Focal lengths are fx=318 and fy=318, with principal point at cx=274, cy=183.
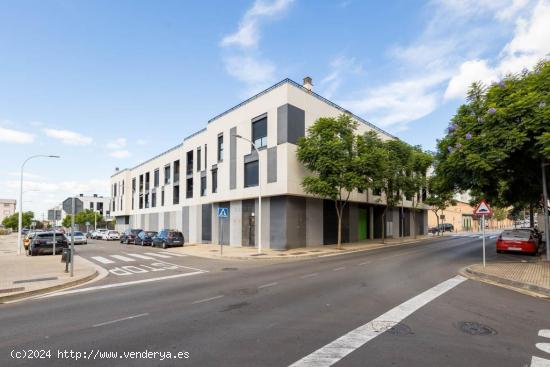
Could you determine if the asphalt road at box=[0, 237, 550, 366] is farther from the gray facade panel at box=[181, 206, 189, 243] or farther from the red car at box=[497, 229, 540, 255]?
the gray facade panel at box=[181, 206, 189, 243]

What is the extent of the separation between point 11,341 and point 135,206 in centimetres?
5098

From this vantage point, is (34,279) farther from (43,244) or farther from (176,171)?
(176,171)

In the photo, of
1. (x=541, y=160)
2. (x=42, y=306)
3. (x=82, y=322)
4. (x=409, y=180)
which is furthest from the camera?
(x=409, y=180)

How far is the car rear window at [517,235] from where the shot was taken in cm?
1931

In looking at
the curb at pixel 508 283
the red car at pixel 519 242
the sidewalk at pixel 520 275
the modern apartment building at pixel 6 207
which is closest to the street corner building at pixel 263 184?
the red car at pixel 519 242

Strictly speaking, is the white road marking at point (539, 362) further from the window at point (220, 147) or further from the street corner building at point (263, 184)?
the window at point (220, 147)

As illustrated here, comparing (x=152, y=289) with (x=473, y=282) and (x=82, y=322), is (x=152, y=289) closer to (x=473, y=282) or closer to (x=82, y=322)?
(x=82, y=322)

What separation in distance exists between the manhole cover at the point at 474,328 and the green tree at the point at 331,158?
15.5m

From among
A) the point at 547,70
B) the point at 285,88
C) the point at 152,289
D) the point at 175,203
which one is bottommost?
the point at 152,289

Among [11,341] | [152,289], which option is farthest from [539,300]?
[11,341]

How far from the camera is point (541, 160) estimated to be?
13992 mm

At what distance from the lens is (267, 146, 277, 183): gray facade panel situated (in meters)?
23.9

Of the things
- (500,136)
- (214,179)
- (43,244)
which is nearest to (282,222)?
(214,179)

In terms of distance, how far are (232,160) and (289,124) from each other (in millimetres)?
7173
